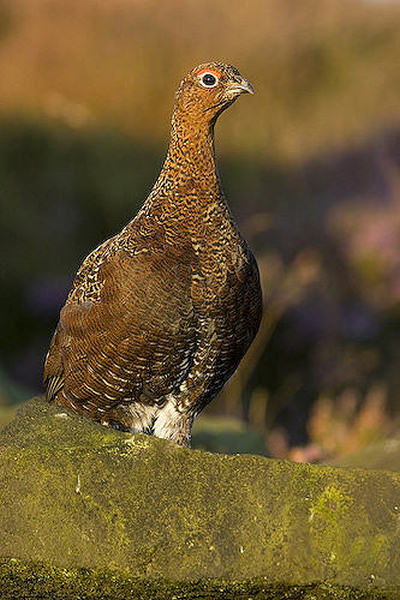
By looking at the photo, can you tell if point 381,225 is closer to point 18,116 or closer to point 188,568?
point 18,116

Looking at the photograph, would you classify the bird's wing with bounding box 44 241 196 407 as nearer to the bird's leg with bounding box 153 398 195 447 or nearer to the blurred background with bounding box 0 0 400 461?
the bird's leg with bounding box 153 398 195 447

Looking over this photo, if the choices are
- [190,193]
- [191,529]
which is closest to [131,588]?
[191,529]

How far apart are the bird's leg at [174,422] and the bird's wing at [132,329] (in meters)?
0.17

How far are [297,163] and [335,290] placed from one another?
254 cm

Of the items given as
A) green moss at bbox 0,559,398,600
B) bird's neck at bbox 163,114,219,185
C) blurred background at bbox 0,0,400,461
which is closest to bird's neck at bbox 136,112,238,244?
bird's neck at bbox 163,114,219,185

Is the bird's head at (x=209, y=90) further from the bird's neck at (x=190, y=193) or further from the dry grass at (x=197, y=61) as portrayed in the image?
the dry grass at (x=197, y=61)

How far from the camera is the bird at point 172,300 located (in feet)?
15.8

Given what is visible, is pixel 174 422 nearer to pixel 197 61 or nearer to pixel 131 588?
pixel 131 588

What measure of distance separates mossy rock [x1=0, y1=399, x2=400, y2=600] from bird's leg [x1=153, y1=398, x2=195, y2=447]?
1249 mm

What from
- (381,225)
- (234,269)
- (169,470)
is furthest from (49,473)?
(381,225)

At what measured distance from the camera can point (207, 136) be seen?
16.7 ft

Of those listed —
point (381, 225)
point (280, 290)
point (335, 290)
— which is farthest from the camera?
point (335, 290)

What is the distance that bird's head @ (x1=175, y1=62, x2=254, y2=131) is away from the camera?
5035 mm

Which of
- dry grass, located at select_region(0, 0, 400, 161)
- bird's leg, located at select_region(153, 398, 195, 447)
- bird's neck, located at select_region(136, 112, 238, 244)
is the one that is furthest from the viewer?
dry grass, located at select_region(0, 0, 400, 161)
